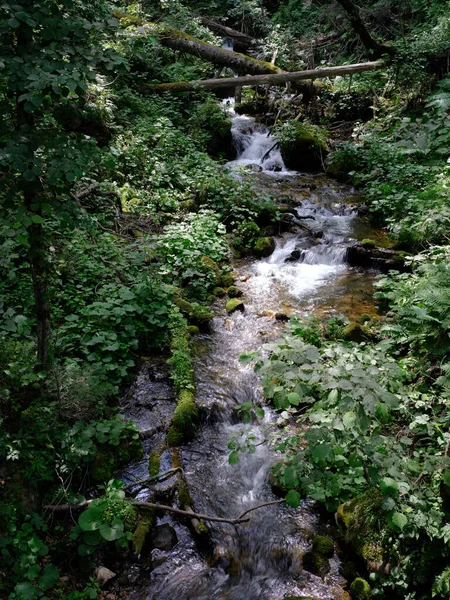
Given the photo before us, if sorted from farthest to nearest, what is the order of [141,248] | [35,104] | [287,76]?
1. [287,76]
2. [141,248]
3. [35,104]

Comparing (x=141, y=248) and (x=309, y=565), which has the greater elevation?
(x=141, y=248)

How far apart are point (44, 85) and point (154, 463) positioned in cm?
328

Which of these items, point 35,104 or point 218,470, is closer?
point 35,104

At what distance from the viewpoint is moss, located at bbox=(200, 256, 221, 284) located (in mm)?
7232

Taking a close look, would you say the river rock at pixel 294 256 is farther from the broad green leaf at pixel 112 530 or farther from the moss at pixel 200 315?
the broad green leaf at pixel 112 530

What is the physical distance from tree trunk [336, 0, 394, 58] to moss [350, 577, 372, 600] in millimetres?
14492

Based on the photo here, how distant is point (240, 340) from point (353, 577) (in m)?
3.43

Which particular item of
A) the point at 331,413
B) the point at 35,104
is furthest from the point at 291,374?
the point at 35,104

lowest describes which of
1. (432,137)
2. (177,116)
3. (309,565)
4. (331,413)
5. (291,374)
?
(309,565)

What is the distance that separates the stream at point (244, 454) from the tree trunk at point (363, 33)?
7.86 meters

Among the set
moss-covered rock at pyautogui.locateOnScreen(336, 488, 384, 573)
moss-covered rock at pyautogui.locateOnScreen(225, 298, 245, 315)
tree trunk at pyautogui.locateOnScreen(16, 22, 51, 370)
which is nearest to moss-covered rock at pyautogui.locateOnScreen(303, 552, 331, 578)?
moss-covered rock at pyautogui.locateOnScreen(336, 488, 384, 573)

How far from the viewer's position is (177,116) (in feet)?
40.5

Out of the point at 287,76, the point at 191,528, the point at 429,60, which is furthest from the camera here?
the point at 287,76

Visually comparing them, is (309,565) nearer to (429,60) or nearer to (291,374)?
(291,374)
